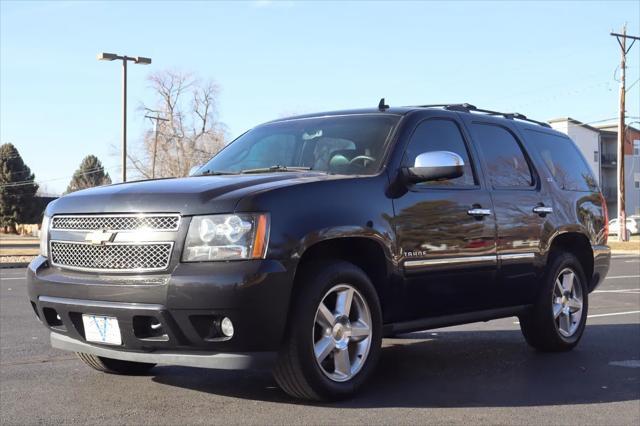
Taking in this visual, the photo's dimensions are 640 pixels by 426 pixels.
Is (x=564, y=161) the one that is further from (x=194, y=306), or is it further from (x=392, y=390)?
(x=194, y=306)

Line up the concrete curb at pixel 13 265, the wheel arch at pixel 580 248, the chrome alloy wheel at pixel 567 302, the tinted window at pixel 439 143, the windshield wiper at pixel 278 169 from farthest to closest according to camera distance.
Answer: the concrete curb at pixel 13 265 → the wheel arch at pixel 580 248 → the chrome alloy wheel at pixel 567 302 → the tinted window at pixel 439 143 → the windshield wiper at pixel 278 169

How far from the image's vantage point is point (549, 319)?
6.85 m

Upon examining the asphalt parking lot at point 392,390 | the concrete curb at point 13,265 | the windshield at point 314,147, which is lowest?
the concrete curb at point 13,265

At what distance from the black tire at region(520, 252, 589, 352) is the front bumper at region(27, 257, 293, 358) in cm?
303

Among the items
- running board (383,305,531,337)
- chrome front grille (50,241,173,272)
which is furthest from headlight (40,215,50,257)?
running board (383,305,531,337)

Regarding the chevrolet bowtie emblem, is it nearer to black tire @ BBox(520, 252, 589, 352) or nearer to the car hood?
the car hood

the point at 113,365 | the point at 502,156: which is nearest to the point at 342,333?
the point at 113,365

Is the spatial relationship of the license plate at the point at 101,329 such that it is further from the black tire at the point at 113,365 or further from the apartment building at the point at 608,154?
the apartment building at the point at 608,154

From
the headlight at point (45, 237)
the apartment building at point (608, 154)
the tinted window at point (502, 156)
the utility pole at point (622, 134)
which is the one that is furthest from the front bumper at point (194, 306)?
the apartment building at point (608, 154)

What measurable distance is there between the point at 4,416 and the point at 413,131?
323cm

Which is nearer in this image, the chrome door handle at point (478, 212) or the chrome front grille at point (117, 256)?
the chrome front grille at point (117, 256)

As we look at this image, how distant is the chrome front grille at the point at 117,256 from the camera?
459 cm

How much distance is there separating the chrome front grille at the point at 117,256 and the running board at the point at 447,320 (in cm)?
161

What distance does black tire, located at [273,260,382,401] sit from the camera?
183 inches
